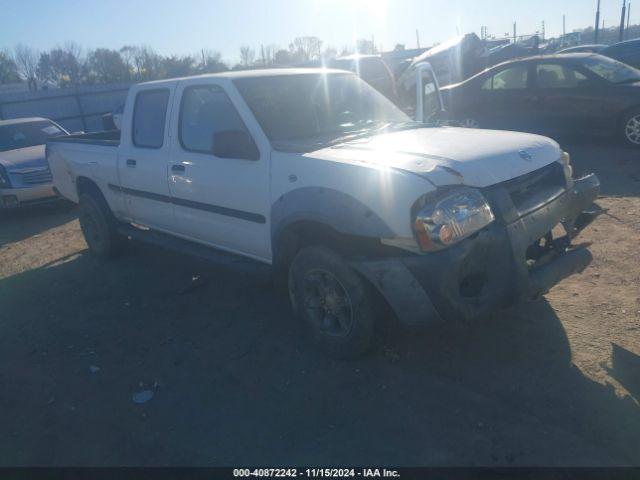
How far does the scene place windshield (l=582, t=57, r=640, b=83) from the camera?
9062 mm

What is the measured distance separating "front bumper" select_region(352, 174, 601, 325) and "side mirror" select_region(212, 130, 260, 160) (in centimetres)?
126

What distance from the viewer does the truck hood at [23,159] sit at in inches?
357

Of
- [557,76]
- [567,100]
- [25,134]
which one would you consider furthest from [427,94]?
[25,134]

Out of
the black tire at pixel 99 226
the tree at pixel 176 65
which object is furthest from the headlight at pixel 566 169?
the tree at pixel 176 65

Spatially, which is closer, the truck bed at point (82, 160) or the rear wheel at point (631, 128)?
the truck bed at point (82, 160)

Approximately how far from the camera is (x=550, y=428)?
290 cm

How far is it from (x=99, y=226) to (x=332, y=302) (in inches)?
150

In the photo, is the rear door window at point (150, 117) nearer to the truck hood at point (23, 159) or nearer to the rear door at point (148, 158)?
the rear door at point (148, 158)

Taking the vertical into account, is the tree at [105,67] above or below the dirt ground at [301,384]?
A: above

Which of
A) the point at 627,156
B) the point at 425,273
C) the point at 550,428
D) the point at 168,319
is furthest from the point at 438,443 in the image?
the point at 627,156

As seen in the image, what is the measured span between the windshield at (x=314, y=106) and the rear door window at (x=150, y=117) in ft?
3.58

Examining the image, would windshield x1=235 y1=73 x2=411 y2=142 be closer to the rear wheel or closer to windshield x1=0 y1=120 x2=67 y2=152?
the rear wheel

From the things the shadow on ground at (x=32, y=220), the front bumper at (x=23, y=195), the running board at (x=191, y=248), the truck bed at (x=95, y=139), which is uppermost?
the truck bed at (x=95, y=139)

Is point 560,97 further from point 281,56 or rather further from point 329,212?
point 281,56
